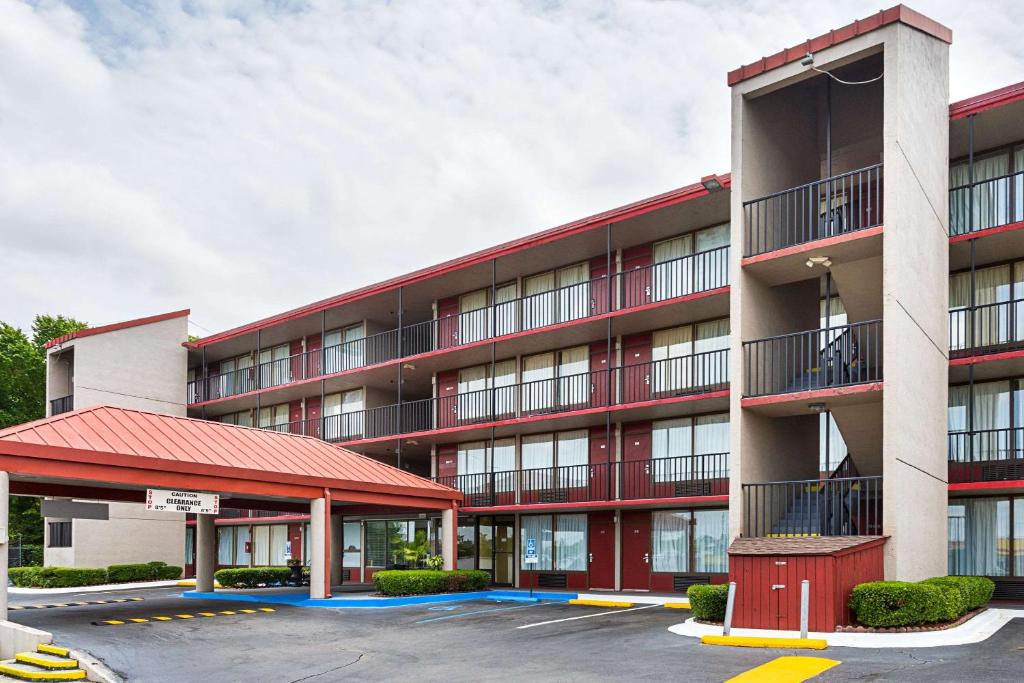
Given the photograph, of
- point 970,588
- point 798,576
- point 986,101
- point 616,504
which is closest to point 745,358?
point 798,576

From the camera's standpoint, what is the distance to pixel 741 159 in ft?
70.0

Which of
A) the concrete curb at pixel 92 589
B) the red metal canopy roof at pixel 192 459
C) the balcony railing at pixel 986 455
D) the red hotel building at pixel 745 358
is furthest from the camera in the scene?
the concrete curb at pixel 92 589

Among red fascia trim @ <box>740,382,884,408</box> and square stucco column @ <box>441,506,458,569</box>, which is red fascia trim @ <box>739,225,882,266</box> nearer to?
red fascia trim @ <box>740,382,884,408</box>

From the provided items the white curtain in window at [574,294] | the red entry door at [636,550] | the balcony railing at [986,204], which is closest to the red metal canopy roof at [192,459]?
the red entry door at [636,550]

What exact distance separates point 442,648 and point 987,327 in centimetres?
1409

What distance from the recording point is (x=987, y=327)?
2230 centimetres

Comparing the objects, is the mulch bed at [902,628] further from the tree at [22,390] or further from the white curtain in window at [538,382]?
the tree at [22,390]

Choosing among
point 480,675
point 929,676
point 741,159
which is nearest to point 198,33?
point 741,159

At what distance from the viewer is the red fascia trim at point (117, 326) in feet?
136

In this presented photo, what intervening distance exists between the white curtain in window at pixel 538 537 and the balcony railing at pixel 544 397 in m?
3.36

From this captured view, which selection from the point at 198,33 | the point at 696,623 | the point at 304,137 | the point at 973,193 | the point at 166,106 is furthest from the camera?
the point at 304,137

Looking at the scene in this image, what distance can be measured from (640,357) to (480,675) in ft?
54.9

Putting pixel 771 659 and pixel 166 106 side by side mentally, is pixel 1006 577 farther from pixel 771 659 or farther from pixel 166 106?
pixel 166 106

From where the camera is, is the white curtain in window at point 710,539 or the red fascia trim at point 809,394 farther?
the white curtain in window at point 710,539
